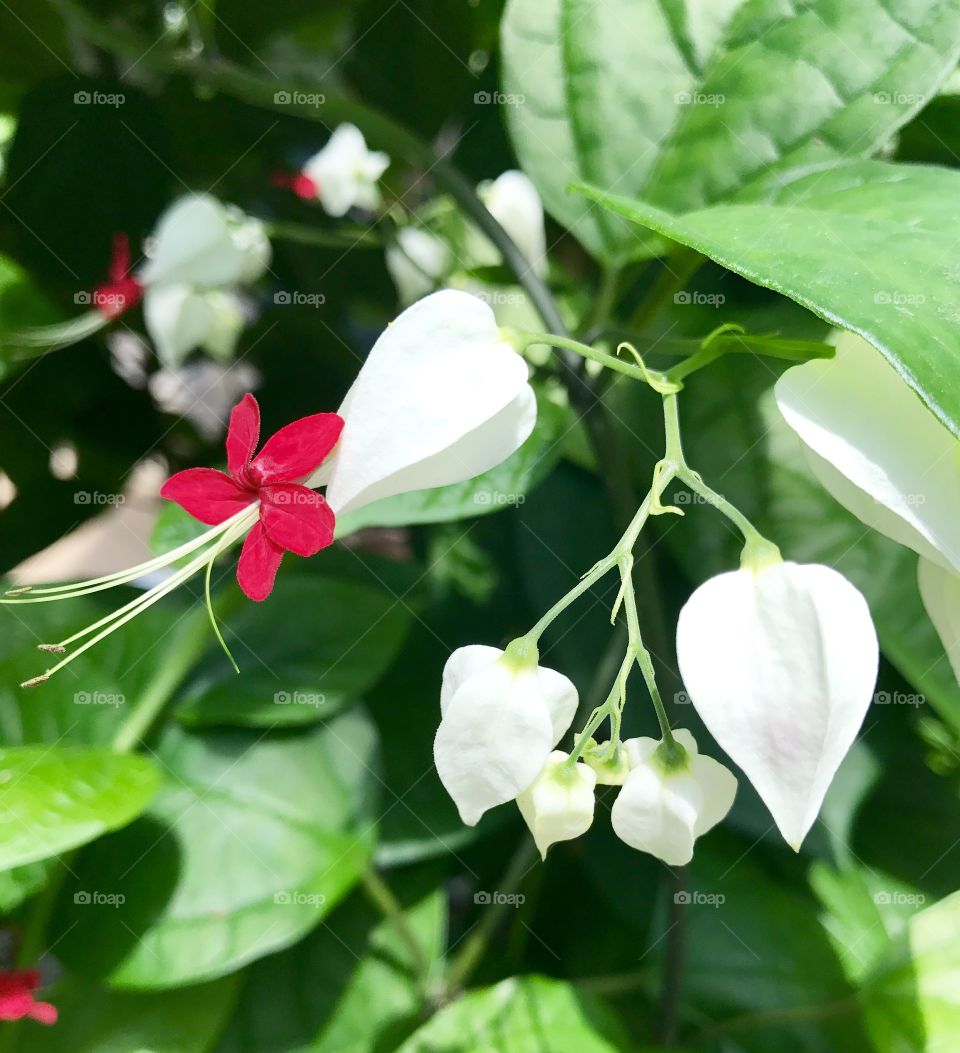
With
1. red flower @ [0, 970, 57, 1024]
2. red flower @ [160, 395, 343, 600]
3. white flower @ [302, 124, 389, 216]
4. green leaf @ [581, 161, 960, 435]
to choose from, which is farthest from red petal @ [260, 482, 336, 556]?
white flower @ [302, 124, 389, 216]

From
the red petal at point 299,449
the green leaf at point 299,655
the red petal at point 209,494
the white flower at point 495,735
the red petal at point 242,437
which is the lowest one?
the green leaf at point 299,655

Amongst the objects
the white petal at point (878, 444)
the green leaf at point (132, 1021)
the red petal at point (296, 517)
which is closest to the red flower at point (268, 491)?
the red petal at point (296, 517)

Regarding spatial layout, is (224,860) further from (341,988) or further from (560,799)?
(560,799)

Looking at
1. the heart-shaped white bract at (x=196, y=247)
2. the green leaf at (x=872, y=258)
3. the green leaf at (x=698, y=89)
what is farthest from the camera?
the heart-shaped white bract at (x=196, y=247)

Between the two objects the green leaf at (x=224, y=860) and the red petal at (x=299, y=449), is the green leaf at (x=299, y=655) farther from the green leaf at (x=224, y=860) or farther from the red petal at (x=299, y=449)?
the red petal at (x=299, y=449)

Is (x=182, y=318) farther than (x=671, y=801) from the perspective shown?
Yes

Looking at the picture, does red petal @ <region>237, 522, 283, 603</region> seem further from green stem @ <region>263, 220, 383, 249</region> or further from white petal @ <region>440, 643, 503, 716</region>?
green stem @ <region>263, 220, 383, 249</region>

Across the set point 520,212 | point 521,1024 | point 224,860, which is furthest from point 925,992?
point 520,212
